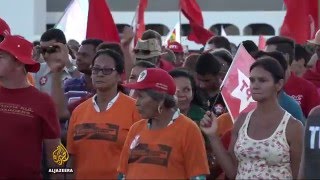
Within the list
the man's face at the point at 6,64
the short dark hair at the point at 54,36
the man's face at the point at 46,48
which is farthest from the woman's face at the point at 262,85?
the short dark hair at the point at 54,36

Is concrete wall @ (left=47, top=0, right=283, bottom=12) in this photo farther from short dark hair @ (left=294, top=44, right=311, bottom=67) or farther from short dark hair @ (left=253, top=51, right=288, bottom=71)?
short dark hair @ (left=253, top=51, right=288, bottom=71)

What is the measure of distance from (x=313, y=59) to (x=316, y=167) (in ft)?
14.8

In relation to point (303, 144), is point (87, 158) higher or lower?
lower

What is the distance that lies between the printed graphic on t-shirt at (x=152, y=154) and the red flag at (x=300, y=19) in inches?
197

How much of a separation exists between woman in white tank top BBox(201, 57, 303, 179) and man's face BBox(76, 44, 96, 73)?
74.2 inches

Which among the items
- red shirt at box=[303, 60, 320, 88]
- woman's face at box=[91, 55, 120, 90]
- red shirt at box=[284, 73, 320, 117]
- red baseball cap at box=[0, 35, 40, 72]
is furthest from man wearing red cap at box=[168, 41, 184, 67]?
red baseball cap at box=[0, 35, 40, 72]

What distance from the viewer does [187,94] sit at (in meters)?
7.87

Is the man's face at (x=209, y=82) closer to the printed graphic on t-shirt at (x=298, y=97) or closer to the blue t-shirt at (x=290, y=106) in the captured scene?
the printed graphic on t-shirt at (x=298, y=97)

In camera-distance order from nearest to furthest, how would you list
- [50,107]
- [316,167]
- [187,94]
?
[316,167], [50,107], [187,94]

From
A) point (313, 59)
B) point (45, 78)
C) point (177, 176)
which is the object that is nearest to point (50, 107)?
point (177, 176)

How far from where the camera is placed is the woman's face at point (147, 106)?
6.79 metres

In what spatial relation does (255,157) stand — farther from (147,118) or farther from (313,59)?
(313,59)

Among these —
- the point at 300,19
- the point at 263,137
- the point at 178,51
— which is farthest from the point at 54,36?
the point at 178,51

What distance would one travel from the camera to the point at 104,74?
773cm
